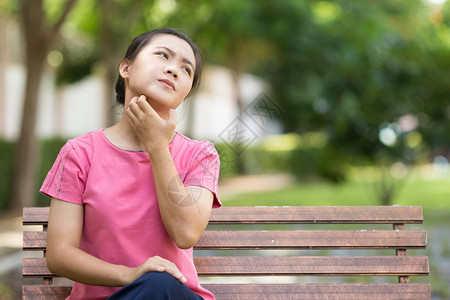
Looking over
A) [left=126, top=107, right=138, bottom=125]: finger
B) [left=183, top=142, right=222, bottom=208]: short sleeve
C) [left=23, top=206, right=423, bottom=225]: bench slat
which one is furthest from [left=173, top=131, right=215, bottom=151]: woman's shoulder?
[left=23, top=206, right=423, bottom=225]: bench slat

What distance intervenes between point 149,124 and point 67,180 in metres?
0.33

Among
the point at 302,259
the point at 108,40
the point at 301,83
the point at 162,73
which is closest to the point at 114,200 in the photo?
the point at 162,73

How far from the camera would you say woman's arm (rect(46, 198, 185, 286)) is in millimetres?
1926

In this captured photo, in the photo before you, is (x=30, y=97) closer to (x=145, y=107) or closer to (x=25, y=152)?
(x=25, y=152)

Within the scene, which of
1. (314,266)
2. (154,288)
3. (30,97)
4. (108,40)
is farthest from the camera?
(108,40)

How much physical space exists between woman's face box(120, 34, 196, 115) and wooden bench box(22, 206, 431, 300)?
700mm

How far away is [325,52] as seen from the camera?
995 cm

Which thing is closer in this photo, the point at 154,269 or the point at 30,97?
the point at 154,269

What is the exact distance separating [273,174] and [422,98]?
1693 centimetres

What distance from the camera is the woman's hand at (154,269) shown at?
6.11 ft

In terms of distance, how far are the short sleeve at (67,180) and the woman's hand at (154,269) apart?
1.02 ft

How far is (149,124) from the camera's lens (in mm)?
1990

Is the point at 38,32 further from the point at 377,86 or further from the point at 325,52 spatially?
the point at 377,86

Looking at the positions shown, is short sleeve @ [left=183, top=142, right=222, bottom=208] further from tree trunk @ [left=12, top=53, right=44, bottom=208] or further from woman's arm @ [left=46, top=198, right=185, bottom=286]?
tree trunk @ [left=12, top=53, right=44, bottom=208]
